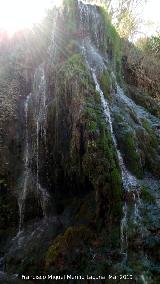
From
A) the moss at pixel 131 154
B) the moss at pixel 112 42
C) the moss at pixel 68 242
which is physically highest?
the moss at pixel 112 42

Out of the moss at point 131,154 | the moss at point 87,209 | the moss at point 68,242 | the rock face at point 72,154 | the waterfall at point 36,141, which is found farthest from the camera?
the waterfall at point 36,141

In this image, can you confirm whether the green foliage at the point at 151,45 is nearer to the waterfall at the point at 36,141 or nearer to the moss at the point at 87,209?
the waterfall at the point at 36,141

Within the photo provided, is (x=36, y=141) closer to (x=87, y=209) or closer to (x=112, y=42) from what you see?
(x=87, y=209)

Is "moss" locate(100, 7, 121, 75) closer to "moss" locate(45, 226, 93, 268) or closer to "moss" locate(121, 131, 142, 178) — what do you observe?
"moss" locate(121, 131, 142, 178)

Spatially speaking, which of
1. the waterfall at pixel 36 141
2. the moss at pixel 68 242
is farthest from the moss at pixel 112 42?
the moss at pixel 68 242

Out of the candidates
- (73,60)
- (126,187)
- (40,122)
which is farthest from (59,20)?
(126,187)

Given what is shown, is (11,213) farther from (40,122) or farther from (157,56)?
(157,56)

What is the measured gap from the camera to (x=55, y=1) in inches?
505

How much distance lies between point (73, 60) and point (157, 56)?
7433 millimetres

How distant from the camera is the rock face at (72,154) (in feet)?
24.4

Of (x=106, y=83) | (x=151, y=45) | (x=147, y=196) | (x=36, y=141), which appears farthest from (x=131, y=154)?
(x=151, y=45)

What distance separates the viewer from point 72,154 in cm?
878

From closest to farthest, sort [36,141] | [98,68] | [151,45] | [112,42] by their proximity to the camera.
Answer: [36,141], [98,68], [112,42], [151,45]

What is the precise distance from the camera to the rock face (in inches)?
293
